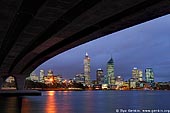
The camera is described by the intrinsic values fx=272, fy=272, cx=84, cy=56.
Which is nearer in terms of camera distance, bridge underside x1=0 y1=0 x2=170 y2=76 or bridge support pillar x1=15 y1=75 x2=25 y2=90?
bridge underside x1=0 y1=0 x2=170 y2=76

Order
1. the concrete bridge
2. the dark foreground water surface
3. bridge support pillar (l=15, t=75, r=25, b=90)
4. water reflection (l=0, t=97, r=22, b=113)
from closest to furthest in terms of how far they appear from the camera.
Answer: the concrete bridge
water reflection (l=0, t=97, r=22, b=113)
the dark foreground water surface
bridge support pillar (l=15, t=75, r=25, b=90)

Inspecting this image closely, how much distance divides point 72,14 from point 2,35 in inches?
366

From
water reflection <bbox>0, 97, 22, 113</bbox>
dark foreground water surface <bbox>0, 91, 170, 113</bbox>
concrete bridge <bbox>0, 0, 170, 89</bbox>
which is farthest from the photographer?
dark foreground water surface <bbox>0, 91, 170, 113</bbox>

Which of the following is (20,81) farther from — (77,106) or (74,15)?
(74,15)

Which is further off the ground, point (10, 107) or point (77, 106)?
point (10, 107)

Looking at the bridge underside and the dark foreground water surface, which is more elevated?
the bridge underside

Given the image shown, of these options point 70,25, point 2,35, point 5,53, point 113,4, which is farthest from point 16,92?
point 113,4

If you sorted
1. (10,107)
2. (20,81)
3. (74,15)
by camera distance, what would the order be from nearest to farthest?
(74,15), (10,107), (20,81)

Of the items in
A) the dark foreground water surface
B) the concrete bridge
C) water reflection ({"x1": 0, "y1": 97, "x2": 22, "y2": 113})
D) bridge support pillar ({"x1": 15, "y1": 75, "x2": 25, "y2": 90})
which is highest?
the concrete bridge

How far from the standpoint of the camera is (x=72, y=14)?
59.4 ft

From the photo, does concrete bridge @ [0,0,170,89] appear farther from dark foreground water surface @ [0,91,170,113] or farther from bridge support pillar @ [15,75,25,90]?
bridge support pillar @ [15,75,25,90]

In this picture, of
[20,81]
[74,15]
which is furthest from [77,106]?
[20,81]

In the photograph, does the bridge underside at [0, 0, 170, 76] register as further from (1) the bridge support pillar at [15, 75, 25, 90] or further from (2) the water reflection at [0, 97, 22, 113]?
(1) the bridge support pillar at [15, 75, 25, 90]

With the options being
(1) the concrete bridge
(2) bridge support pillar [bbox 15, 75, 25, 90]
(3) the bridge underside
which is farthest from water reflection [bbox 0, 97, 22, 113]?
(2) bridge support pillar [bbox 15, 75, 25, 90]
